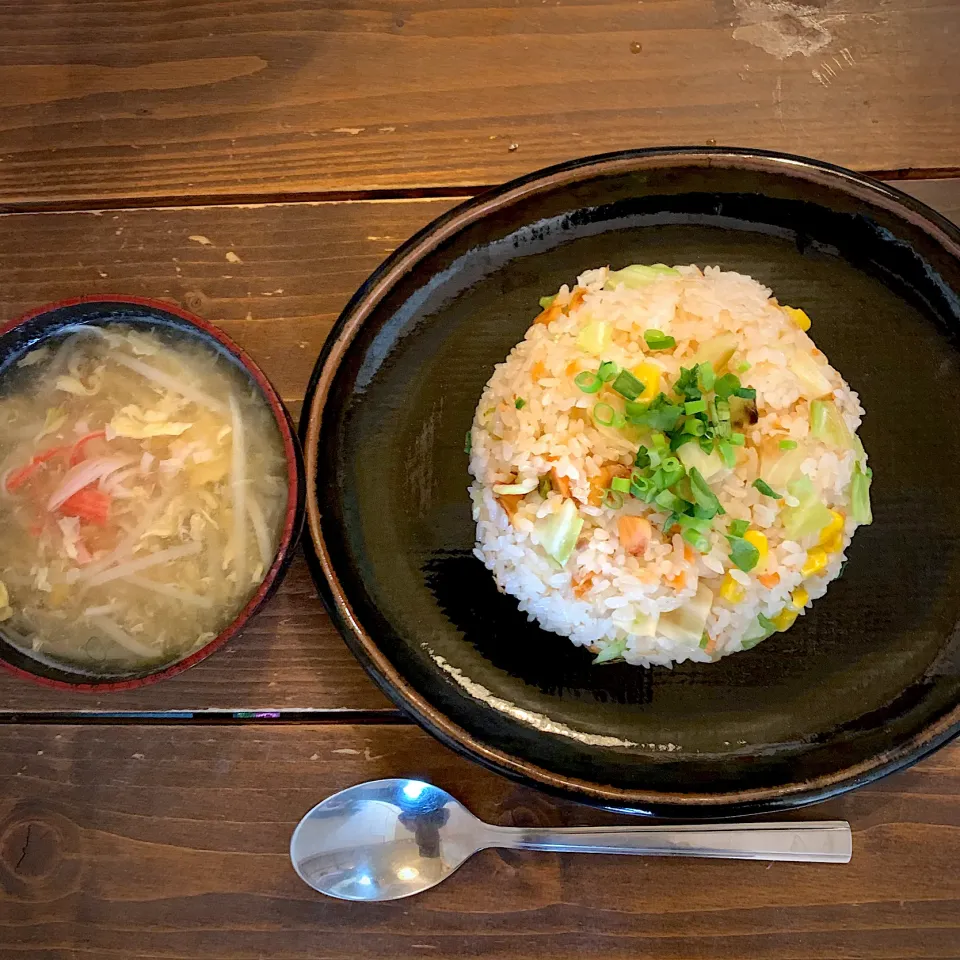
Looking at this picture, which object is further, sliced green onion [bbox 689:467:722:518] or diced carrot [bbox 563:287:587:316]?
diced carrot [bbox 563:287:587:316]

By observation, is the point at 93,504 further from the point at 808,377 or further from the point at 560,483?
the point at 808,377

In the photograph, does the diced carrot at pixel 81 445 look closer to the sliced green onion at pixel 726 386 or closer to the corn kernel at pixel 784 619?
the sliced green onion at pixel 726 386

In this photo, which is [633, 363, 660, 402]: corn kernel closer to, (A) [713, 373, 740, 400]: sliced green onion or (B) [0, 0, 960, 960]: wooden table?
(A) [713, 373, 740, 400]: sliced green onion

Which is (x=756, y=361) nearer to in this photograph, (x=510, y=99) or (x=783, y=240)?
(x=783, y=240)

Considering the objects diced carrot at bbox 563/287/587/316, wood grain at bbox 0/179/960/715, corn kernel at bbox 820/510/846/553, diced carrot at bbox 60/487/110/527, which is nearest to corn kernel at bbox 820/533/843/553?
corn kernel at bbox 820/510/846/553

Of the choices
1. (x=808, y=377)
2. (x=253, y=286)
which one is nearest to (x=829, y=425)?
(x=808, y=377)

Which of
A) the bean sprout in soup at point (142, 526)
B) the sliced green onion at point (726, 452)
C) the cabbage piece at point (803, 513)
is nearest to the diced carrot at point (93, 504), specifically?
the bean sprout in soup at point (142, 526)
